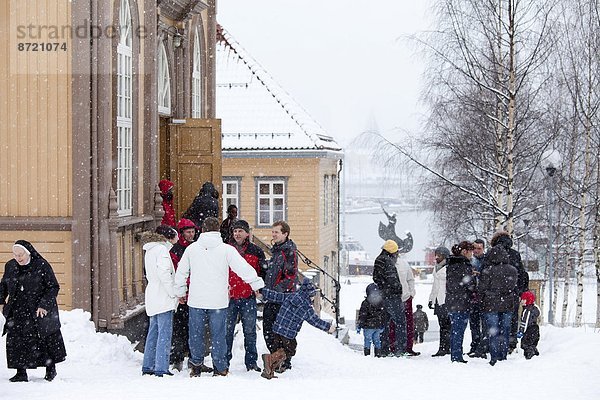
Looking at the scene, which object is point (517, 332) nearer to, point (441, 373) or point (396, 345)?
point (396, 345)

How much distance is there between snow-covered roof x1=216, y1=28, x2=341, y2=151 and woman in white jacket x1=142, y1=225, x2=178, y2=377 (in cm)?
1922

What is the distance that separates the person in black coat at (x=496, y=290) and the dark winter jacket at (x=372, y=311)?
144 cm

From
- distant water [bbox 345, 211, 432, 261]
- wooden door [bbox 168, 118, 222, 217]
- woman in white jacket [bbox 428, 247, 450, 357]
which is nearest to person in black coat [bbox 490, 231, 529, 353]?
woman in white jacket [bbox 428, 247, 450, 357]

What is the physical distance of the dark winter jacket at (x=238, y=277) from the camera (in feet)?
35.8

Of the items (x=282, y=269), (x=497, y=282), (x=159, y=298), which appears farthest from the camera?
(x=497, y=282)

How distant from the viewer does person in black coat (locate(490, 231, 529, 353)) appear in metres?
13.0

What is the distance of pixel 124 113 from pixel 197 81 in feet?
16.5

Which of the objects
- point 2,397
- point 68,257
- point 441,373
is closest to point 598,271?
point 441,373

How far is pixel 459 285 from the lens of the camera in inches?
504

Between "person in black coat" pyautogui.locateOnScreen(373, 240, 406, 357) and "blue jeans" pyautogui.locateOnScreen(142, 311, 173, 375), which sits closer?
"blue jeans" pyautogui.locateOnScreen(142, 311, 173, 375)

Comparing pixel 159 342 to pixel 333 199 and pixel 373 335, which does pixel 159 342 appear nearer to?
pixel 373 335

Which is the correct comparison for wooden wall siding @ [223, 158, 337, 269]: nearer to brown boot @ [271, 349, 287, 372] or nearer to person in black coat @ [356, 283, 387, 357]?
person in black coat @ [356, 283, 387, 357]

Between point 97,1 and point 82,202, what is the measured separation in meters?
2.41

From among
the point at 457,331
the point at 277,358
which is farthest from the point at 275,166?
the point at 277,358
